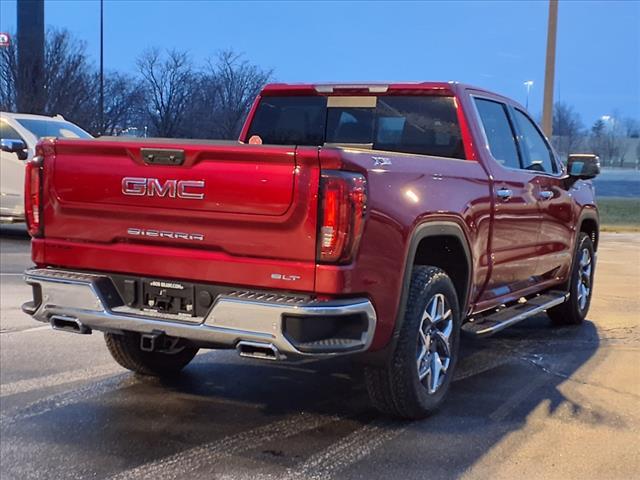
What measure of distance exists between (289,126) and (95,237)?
2.44m

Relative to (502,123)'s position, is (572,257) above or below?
below

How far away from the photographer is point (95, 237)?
169 inches

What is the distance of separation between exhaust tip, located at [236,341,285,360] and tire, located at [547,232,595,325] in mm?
4310

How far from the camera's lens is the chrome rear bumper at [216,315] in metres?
3.70

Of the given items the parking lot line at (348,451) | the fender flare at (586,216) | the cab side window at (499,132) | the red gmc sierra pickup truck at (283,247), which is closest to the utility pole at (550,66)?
the fender flare at (586,216)

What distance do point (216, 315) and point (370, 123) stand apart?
8.51ft

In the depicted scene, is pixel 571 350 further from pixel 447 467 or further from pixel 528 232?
pixel 447 467

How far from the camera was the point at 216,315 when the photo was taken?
3.84 metres

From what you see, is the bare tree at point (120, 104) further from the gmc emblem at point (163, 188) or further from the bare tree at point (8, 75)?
the gmc emblem at point (163, 188)

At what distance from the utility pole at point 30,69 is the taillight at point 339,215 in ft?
84.1

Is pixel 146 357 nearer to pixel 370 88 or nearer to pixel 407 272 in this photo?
pixel 407 272

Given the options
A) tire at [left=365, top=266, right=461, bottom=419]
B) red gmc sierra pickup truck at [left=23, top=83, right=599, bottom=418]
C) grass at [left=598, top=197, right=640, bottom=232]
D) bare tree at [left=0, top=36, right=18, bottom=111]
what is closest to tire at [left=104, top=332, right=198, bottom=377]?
red gmc sierra pickup truck at [left=23, top=83, right=599, bottom=418]

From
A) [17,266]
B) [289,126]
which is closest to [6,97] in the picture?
[17,266]

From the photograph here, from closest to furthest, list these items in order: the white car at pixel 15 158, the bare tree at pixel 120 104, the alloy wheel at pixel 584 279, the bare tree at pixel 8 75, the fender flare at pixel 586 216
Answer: the fender flare at pixel 586 216
the alloy wheel at pixel 584 279
the white car at pixel 15 158
the bare tree at pixel 8 75
the bare tree at pixel 120 104
